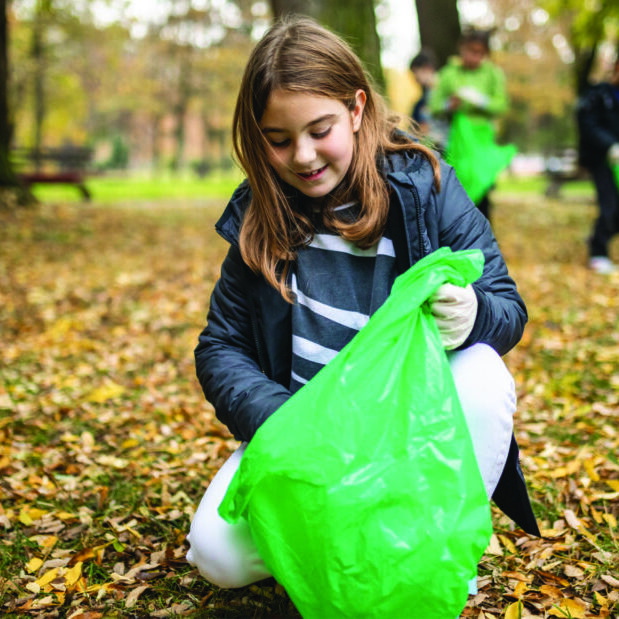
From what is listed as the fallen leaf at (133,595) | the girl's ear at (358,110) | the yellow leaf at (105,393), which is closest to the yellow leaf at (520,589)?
the fallen leaf at (133,595)

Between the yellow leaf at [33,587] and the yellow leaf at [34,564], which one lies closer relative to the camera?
the yellow leaf at [33,587]

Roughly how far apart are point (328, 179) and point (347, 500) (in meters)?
0.85

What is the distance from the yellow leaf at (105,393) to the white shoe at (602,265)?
4.16 metres

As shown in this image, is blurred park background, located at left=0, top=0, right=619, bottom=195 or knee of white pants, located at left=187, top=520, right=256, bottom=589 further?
blurred park background, located at left=0, top=0, right=619, bottom=195

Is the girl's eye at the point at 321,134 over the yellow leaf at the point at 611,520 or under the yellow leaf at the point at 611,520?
over

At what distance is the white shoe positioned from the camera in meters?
5.80

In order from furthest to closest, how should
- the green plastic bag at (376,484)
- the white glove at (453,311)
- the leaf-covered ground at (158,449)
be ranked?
1. the leaf-covered ground at (158,449)
2. the white glove at (453,311)
3. the green plastic bag at (376,484)

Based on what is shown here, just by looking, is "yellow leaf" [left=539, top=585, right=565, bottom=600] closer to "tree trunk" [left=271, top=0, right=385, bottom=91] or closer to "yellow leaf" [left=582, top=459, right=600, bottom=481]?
"yellow leaf" [left=582, top=459, right=600, bottom=481]

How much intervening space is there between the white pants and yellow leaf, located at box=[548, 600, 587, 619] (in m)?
0.44

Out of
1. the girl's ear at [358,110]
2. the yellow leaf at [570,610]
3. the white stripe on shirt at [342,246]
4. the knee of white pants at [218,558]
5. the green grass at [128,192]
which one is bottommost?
the green grass at [128,192]

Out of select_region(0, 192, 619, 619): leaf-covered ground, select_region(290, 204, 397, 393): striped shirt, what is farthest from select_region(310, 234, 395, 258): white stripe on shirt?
select_region(0, 192, 619, 619): leaf-covered ground

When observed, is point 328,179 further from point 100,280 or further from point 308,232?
point 100,280

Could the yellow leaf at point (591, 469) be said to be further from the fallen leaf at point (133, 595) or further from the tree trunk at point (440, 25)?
the tree trunk at point (440, 25)

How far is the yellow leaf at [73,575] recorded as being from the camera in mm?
2029
